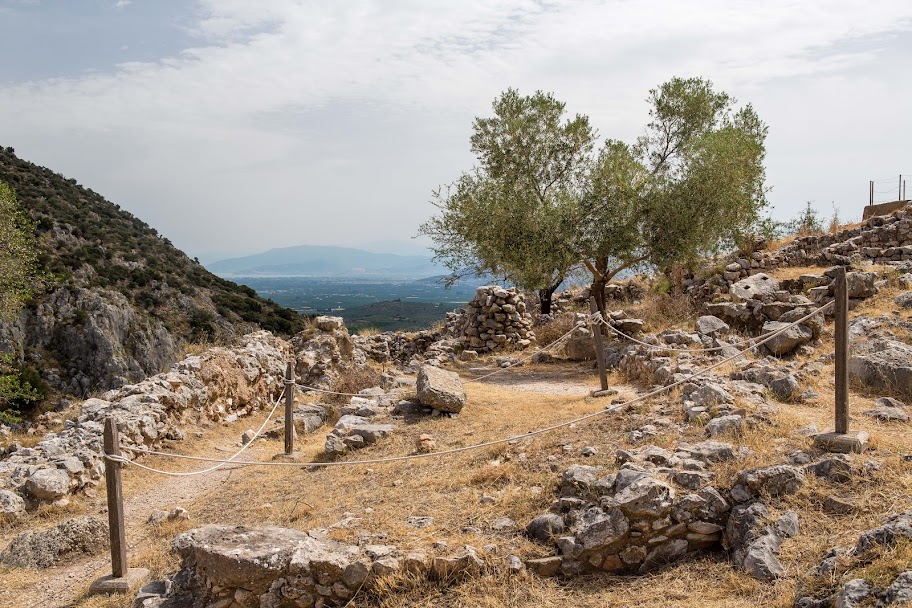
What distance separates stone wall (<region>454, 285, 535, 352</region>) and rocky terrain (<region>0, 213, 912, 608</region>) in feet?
20.0

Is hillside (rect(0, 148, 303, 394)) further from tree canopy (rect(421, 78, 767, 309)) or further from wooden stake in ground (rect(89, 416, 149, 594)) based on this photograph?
wooden stake in ground (rect(89, 416, 149, 594))

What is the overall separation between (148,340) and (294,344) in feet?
85.8

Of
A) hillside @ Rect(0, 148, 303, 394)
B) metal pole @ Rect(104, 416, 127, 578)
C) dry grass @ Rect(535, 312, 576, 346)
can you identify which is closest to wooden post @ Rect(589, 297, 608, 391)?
dry grass @ Rect(535, 312, 576, 346)

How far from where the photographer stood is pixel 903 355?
8883 mm

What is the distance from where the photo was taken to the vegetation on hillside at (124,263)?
41.4 meters

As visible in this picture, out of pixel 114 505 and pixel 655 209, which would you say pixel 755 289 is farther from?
pixel 114 505

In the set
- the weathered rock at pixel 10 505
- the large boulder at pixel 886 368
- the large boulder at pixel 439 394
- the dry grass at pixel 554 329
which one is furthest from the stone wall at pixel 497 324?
the weathered rock at pixel 10 505

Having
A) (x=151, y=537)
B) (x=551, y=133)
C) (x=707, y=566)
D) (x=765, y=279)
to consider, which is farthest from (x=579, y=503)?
(x=551, y=133)

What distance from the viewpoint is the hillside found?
37656mm

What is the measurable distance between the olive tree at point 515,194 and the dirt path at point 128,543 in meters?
9.74

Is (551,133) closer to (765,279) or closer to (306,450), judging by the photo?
(765,279)

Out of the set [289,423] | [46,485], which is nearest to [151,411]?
[46,485]

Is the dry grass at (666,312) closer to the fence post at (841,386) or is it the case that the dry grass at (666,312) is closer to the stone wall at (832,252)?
the stone wall at (832,252)

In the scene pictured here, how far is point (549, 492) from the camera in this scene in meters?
6.63
